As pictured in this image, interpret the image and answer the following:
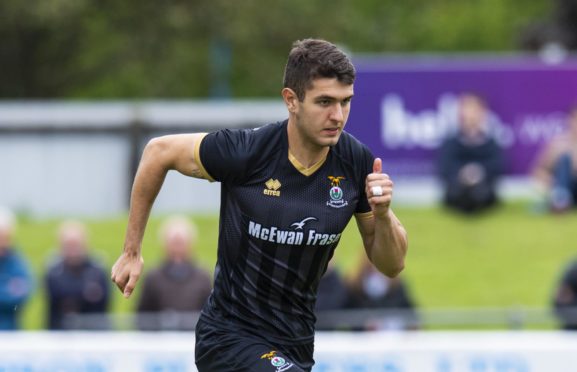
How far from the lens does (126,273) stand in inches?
243

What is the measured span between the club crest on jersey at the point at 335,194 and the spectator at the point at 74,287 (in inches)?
239

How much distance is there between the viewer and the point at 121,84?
36.8 m

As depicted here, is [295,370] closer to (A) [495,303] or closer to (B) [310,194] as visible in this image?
(B) [310,194]

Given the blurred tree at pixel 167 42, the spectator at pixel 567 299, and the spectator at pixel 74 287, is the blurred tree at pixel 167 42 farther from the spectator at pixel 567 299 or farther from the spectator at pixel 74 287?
the spectator at pixel 567 299

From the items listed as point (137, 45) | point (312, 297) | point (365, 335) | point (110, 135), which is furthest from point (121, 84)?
point (312, 297)

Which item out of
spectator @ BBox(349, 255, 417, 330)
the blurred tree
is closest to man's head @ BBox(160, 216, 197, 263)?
spectator @ BBox(349, 255, 417, 330)

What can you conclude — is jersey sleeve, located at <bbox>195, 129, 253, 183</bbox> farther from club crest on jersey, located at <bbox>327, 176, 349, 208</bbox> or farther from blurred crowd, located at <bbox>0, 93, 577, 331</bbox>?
blurred crowd, located at <bbox>0, 93, 577, 331</bbox>

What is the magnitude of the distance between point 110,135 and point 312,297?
12.6 m

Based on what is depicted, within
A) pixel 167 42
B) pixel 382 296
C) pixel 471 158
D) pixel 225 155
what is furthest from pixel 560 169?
pixel 167 42

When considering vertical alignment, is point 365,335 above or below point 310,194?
below

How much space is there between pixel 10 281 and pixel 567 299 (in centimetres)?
474

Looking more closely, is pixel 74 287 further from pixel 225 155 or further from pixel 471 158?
pixel 225 155

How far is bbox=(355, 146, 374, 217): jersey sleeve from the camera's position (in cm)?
622

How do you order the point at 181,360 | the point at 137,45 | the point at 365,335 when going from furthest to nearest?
the point at 137,45
the point at 365,335
the point at 181,360
